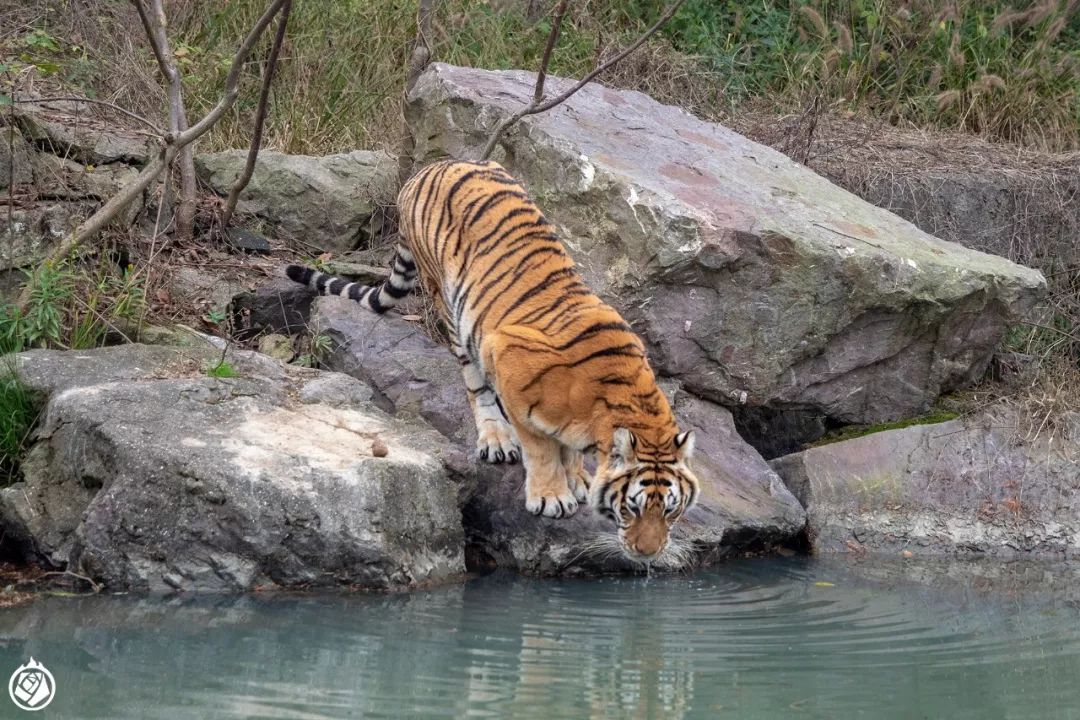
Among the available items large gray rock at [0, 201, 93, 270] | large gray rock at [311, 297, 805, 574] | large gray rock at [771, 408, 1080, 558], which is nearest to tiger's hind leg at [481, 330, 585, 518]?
large gray rock at [311, 297, 805, 574]

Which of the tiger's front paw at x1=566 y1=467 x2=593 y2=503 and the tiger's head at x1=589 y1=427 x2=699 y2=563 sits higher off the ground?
the tiger's head at x1=589 y1=427 x2=699 y2=563

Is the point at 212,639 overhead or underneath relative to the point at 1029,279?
underneath

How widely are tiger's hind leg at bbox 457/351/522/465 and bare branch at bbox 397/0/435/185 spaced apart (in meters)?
2.74

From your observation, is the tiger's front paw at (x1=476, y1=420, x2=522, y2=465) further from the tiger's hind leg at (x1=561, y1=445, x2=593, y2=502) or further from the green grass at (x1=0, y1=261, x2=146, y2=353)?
the green grass at (x1=0, y1=261, x2=146, y2=353)

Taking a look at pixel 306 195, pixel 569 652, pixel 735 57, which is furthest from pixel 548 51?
pixel 735 57

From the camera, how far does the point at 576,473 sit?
5.79 m

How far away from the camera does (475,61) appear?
1067 cm

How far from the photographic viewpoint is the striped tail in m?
6.97

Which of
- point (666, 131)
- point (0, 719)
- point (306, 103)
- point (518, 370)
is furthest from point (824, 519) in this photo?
point (306, 103)

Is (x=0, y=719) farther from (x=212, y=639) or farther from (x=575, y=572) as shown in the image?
(x=575, y=572)

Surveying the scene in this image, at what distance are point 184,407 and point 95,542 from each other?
783 millimetres

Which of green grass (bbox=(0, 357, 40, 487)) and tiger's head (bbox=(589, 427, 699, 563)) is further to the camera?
green grass (bbox=(0, 357, 40, 487))

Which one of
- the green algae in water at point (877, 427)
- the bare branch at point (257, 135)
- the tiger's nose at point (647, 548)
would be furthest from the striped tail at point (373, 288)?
the green algae in water at point (877, 427)

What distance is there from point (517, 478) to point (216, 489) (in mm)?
1430
